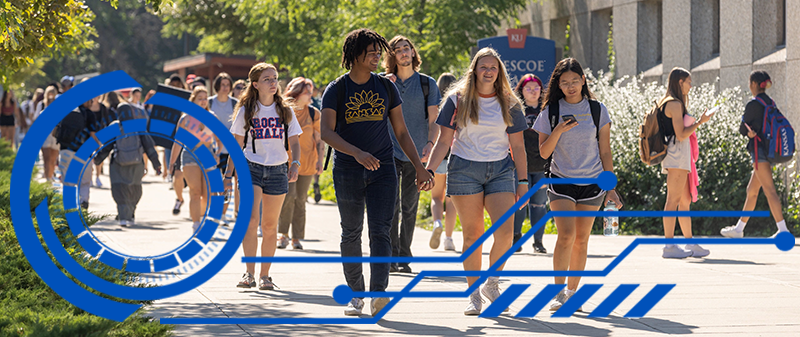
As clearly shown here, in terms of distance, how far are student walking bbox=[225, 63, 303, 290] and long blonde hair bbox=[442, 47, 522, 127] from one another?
1.56m

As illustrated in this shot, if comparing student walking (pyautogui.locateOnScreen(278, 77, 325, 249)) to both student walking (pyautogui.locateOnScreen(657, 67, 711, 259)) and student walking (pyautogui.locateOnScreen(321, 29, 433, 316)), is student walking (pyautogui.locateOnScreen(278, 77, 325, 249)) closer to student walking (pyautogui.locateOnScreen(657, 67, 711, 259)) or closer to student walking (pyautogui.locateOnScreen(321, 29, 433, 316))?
student walking (pyautogui.locateOnScreen(657, 67, 711, 259))

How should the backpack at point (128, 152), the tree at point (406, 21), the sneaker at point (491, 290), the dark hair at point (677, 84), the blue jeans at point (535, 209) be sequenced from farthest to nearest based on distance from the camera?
the tree at point (406, 21)
the backpack at point (128, 152)
the blue jeans at point (535, 209)
the dark hair at point (677, 84)
the sneaker at point (491, 290)

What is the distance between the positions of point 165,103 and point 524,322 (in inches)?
109

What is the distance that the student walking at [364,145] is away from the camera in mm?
6078

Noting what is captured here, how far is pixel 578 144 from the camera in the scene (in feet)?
21.4

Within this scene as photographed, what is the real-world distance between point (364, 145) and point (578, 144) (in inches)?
56.6

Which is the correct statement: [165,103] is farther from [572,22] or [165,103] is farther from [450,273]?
[572,22]

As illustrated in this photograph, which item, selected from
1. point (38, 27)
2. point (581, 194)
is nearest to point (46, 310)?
point (38, 27)

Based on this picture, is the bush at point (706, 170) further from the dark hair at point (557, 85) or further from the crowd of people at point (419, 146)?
the dark hair at point (557, 85)

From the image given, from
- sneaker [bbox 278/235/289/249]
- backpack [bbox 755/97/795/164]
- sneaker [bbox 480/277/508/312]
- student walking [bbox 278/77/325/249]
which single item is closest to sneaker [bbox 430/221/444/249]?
student walking [bbox 278/77/325/249]

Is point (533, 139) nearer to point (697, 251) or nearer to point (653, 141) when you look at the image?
point (653, 141)

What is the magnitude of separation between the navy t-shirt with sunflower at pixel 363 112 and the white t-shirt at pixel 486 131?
0.50 metres

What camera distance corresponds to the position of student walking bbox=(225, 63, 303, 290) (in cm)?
730

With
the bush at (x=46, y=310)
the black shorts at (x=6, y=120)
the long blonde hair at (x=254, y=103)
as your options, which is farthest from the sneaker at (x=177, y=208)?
the black shorts at (x=6, y=120)
